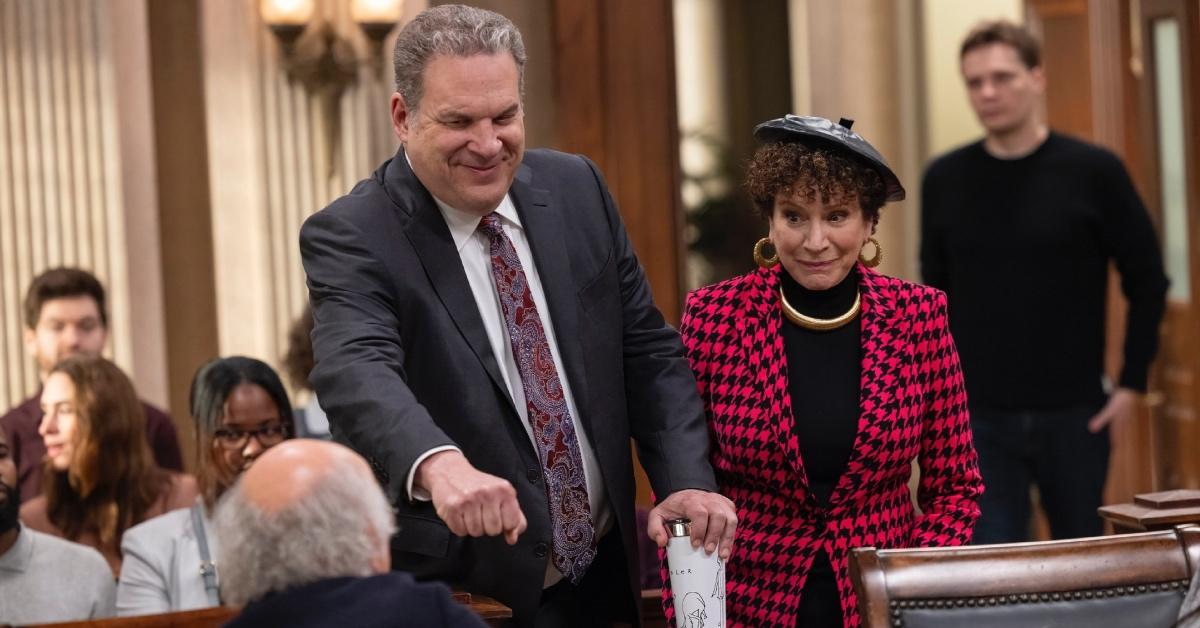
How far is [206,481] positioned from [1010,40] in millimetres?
2329

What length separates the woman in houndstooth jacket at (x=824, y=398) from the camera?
2516 millimetres

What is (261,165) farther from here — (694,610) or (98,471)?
(694,610)

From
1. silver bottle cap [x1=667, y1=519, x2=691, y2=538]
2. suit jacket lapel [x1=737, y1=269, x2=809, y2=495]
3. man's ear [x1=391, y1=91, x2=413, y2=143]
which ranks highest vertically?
man's ear [x1=391, y1=91, x2=413, y2=143]

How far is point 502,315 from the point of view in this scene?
8.19ft

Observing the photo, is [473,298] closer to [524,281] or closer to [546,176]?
[524,281]

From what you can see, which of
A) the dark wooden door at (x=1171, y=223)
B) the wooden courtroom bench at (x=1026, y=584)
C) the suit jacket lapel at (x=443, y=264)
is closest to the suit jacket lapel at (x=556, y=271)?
the suit jacket lapel at (x=443, y=264)

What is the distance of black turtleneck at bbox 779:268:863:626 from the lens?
252cm

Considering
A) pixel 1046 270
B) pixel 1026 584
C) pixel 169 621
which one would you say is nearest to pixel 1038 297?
pixel 1046 270

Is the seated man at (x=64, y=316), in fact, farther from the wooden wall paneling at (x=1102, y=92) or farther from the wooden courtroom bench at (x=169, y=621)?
the wooden wall paneling at (x=1102, y=92)

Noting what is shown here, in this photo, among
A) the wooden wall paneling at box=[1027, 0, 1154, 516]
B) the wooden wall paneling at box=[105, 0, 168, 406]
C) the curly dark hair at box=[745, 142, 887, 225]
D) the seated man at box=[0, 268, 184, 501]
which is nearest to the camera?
the curly dark hair at box=[745, 142, 887, 225]

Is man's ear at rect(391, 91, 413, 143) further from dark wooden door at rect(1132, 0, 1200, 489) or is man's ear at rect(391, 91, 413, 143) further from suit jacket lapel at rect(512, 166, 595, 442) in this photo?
dark wooden door at rect(1132, 0, 1200, 489)

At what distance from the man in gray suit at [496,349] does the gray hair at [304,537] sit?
47cm

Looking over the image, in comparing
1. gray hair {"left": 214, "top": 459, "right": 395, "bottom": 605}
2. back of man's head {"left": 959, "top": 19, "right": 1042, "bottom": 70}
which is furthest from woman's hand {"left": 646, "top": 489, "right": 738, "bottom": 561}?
back of man's head {"left": 959, "top": 19, "right": 1042, "bottom": 70}

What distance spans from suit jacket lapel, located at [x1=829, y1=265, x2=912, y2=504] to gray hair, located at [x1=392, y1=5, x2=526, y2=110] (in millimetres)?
630
